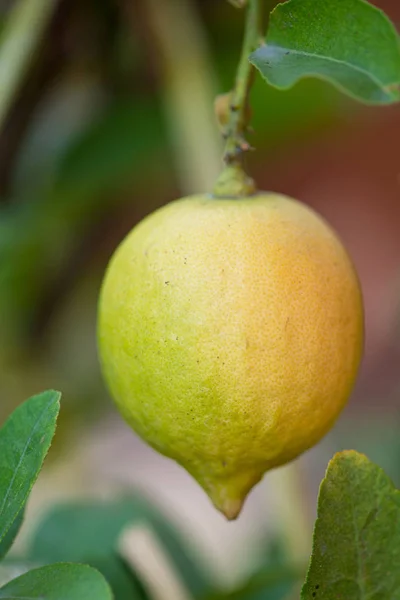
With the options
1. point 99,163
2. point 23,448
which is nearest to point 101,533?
point 23,448

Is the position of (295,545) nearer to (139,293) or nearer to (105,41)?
(139,293)

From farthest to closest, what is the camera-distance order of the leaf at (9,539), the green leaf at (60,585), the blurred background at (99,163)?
the blurred background at (99,163), the leaf at (9,539), the green leaf at (60,585)

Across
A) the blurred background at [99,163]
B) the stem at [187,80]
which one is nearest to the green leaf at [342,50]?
the blurred background at [99,163]

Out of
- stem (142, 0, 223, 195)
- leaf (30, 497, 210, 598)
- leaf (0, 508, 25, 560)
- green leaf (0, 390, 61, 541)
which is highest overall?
stem (142, 0, 223, 195)

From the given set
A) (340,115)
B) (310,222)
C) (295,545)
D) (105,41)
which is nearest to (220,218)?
(310,222)

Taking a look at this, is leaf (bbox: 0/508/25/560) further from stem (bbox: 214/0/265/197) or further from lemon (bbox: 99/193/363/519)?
stem (bbox: 214/0/265/197)

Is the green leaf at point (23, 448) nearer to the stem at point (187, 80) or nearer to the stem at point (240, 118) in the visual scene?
the stem at point (240, 118)

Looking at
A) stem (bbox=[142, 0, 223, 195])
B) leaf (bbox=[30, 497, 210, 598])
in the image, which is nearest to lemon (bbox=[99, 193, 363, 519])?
leaf (bbox=[30, 497, 210, 598])
